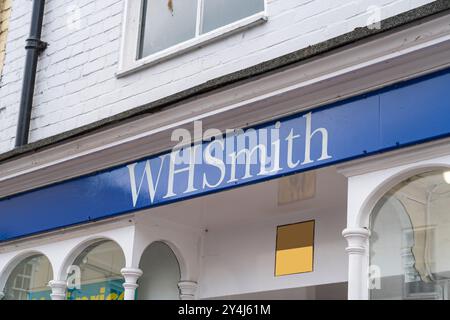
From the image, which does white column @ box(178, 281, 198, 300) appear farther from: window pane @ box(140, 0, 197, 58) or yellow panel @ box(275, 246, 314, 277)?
window pane @ box(140, 0, 197, 58)

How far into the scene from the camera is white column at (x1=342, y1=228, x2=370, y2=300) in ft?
17.2

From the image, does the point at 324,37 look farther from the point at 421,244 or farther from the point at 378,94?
the point at 421,244

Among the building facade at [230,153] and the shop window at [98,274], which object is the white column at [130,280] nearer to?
the building facade at [230,153]

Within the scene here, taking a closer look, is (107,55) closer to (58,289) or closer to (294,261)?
(58,289)

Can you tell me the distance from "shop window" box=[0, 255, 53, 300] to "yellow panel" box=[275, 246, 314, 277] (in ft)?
6.29

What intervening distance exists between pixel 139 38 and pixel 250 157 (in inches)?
84.2

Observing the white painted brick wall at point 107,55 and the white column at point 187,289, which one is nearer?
the white painted brick wall at point 107,55

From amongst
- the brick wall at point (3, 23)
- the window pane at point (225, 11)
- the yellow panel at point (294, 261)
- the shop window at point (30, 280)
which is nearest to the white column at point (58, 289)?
the shop window at point (30, 280)

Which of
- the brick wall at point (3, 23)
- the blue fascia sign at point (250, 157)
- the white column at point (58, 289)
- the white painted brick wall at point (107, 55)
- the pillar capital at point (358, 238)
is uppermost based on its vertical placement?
the brick wall at point (3, 23)

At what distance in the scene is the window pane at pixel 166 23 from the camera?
24.2 feet

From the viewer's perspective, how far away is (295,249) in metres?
6.64

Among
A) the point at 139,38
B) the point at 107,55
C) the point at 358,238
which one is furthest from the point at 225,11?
the point at 358,238

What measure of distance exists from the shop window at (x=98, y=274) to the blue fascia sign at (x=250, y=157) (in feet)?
0.90

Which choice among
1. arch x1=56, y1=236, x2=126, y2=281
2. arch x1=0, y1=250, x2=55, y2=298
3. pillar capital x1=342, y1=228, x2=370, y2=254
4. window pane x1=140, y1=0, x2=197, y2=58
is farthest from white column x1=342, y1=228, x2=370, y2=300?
arch x1=0, y1=250, x2=55, y2=298
